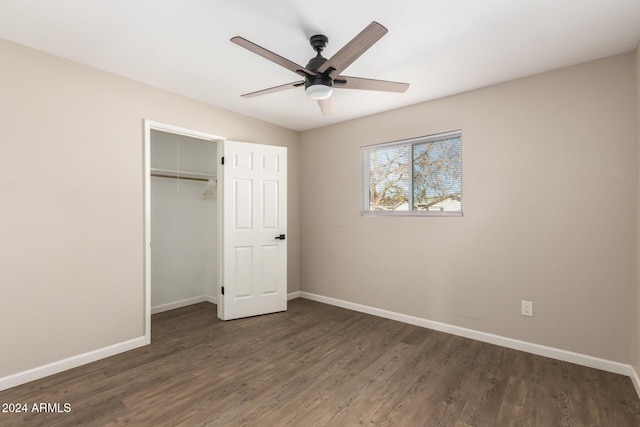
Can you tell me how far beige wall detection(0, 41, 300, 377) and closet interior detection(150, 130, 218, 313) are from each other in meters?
1.06

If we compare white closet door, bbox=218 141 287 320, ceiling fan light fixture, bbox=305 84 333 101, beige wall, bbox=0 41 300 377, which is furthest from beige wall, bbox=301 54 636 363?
beige wall, bbox=0 41 300 377

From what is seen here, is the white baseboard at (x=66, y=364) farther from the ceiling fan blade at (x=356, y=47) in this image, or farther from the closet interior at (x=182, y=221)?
the ceiling fan blade at (x=356, y=47)

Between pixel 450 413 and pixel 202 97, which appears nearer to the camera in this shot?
pixel 450 413

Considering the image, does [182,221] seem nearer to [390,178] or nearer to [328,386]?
[390,178]

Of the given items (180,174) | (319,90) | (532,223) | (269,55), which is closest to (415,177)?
(532,223)

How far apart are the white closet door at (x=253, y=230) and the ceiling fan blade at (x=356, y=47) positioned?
1940 mm

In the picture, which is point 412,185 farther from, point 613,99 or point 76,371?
point 76,371

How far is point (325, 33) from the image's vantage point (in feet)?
6.96

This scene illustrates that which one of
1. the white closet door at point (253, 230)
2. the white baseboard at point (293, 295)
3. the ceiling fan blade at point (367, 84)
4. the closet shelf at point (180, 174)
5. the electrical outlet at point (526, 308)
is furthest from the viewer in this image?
the white baseboard at point (293, 295)

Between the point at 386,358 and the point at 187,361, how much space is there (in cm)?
168

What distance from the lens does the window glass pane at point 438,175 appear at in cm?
326

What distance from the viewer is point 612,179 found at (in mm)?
2439

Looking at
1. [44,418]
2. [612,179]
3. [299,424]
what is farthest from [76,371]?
[612,179]

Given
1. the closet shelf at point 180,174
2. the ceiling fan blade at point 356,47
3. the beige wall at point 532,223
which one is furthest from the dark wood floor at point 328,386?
the ceiling fan blade at point 356,47
